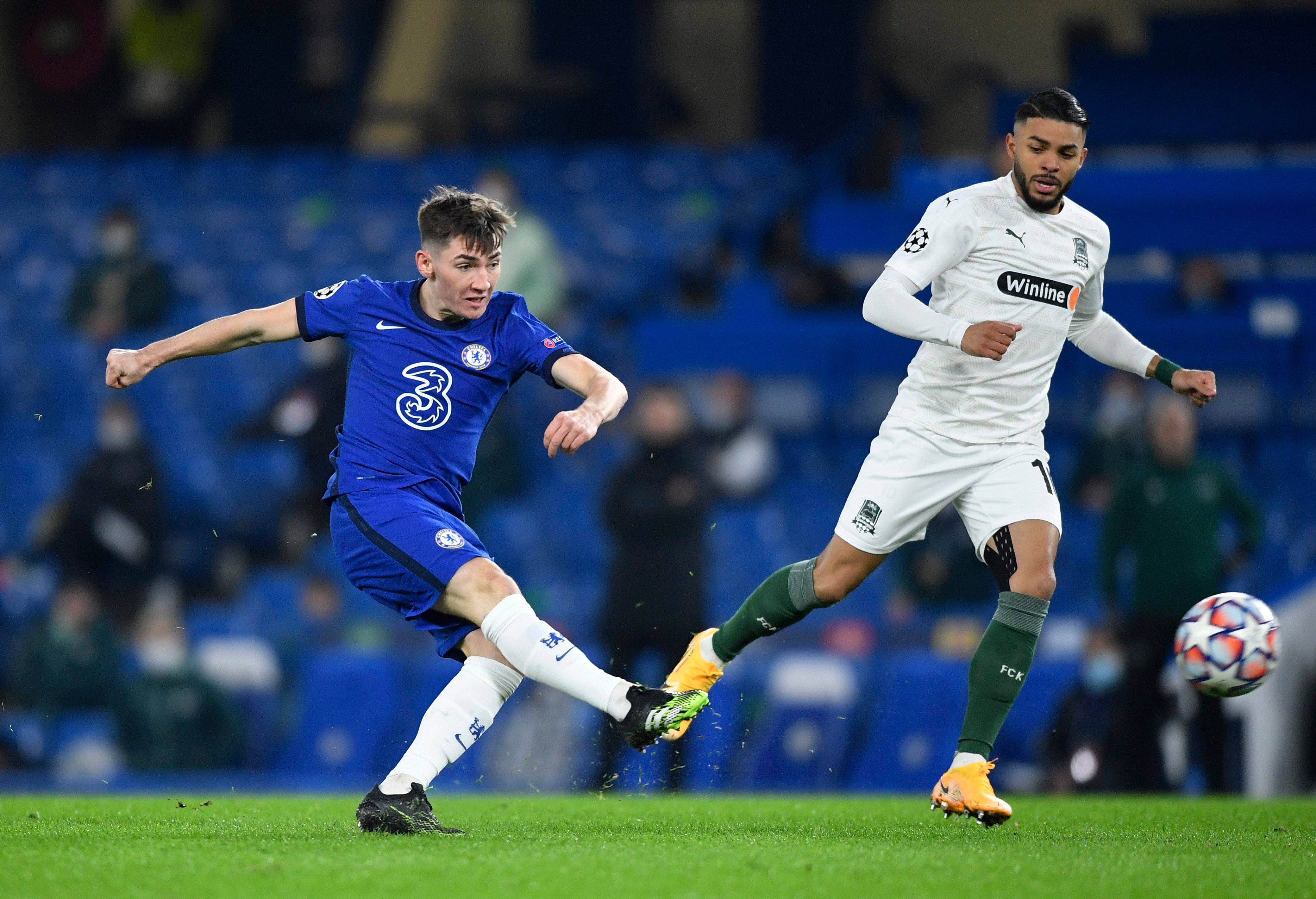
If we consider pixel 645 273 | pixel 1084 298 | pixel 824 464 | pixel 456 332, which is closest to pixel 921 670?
pixel 824 464

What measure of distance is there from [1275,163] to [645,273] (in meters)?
4.96

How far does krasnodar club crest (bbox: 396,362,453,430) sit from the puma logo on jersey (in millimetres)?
1818

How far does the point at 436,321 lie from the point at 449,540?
2.36ft

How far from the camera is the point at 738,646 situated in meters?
5.51

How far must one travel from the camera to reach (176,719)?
9.06 metres

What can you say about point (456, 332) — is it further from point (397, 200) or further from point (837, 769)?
point (397, 200)

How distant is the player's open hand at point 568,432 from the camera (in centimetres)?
422

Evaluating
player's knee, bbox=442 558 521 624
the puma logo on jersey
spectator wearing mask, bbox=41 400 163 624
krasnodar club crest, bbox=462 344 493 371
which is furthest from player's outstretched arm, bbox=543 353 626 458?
spectator wearing mask, bbox=41 400 163 624

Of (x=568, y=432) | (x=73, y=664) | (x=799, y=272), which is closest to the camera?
(x=568, y=432)

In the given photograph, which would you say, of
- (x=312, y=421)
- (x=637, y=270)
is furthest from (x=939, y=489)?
(x=637, y=270)

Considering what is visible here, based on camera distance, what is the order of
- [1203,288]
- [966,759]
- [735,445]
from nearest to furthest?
[966,759] → [735,445] → [1203,288]

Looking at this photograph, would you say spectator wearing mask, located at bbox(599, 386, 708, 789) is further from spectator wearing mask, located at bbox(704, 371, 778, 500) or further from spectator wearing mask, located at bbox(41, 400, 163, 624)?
spectator wearing mask, located at bbox(41, 400, 163, 624)

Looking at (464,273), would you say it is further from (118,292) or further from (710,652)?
(118,292)

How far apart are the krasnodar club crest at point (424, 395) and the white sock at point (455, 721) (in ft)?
2.46
